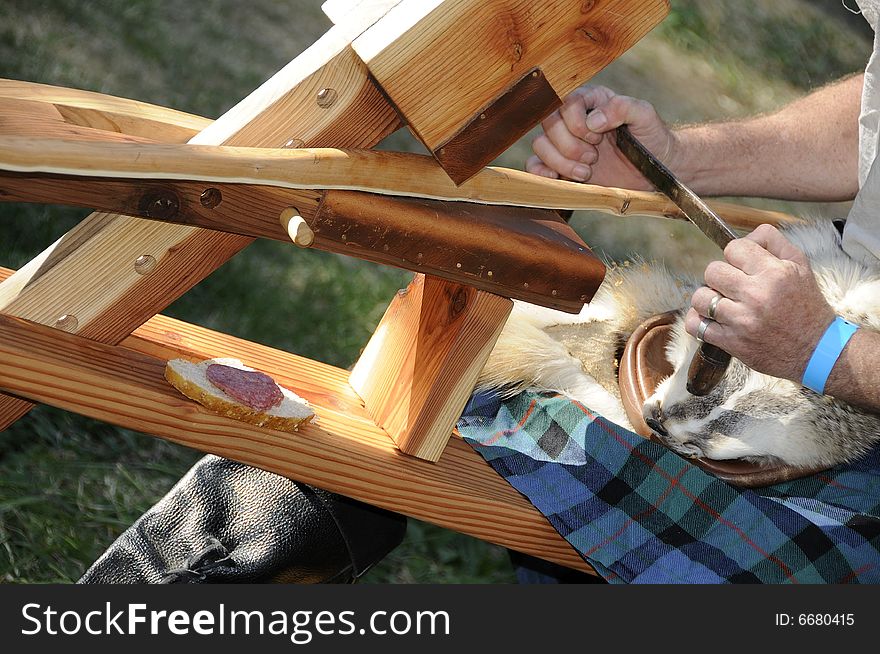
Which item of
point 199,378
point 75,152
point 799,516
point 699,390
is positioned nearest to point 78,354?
point 199,378

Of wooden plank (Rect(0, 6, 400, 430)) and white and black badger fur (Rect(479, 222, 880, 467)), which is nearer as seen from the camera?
wooden plank (Rect(0, 6, 400, 430))

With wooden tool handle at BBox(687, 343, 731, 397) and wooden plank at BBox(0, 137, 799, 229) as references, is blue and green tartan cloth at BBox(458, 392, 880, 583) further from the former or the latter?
wooden plank at BBox(0, 137, 799, 229)

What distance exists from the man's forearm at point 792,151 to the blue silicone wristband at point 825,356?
491mm

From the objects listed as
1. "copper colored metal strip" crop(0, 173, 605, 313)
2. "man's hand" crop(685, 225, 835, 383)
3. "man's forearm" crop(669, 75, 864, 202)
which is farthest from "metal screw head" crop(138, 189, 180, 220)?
"man's forearm" crop(669, 75, 864, 202)

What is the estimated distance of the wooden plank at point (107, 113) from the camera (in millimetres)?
937

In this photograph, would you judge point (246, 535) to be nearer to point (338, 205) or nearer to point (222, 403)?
point (222, 403)

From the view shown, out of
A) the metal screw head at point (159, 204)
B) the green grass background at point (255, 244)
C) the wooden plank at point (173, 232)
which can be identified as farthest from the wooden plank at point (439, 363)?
the green grass background at point (255, 244)

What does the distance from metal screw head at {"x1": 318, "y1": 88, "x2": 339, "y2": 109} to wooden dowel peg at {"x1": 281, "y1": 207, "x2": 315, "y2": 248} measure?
0.11 meters

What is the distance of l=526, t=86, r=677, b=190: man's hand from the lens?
1.34 m

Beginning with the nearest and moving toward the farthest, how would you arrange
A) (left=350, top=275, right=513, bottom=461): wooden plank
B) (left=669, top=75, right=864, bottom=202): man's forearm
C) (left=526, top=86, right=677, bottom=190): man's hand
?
(left=350, top=275, right=513, bottom=461): wooden plank, (left=526, top=86, right=677, bottom=190): man's hand, (left=669, top=75, right=864, bottom=202): man's forearm

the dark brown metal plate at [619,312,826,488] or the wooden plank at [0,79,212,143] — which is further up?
the wooden plank at [0,79,212,143]

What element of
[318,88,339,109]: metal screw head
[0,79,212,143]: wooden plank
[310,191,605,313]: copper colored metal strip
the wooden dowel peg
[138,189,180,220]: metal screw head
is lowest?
[310,191,605,313]: copper colored metal strip

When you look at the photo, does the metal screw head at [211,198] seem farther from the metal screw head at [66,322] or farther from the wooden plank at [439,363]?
the wooden plank at [439,363]

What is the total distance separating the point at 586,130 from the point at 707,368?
40 cm
